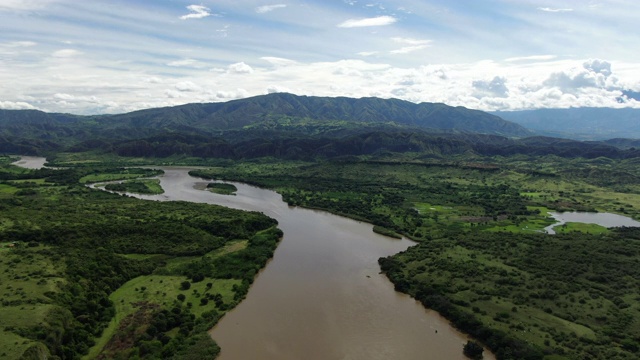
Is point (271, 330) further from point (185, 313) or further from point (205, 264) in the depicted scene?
point (205, 264)

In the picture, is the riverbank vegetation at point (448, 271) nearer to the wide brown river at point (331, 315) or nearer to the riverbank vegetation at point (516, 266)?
the riverbank vegetation at point (516, 266)

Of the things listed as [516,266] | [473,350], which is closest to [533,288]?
[516,266]

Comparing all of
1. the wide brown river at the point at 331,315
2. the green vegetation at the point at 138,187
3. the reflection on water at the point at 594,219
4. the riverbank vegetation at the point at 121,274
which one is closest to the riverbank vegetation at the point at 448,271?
the riverbank vegetation at the point at 121,274

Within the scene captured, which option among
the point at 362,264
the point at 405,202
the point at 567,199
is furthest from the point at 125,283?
the point at 567,199

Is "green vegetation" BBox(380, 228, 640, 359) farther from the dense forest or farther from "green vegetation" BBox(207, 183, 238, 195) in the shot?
"green vegetation" BBox(207, 183, 238, 195)

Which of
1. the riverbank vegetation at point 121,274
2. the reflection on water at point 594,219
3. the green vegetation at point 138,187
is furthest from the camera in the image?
the green vegetation at point 138,187

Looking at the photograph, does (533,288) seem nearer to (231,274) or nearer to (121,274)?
(231,274)
